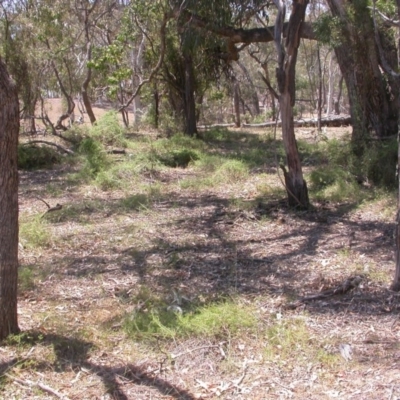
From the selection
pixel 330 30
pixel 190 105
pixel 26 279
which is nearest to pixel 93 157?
pixel 330 30

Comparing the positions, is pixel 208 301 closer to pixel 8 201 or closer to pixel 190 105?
pixel 8 201

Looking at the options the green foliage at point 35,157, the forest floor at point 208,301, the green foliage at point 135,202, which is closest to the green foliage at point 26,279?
the forest floor at point 208,301

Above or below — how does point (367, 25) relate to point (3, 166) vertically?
above

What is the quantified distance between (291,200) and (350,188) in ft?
4.45

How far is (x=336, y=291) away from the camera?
5.70 meters

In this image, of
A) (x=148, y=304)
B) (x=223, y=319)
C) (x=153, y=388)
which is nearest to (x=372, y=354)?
(x=223, y=319)

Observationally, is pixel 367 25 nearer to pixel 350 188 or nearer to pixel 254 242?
pixel 350 188

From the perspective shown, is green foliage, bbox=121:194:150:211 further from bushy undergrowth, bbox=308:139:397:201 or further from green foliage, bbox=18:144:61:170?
green foliage, bbox=18:144:61:170

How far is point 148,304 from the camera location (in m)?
5.63

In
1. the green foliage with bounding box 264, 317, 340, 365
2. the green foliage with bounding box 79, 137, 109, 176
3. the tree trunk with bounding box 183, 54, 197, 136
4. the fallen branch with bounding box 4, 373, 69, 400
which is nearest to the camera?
the fallen branch with bounding box 4, 373, 69, 400

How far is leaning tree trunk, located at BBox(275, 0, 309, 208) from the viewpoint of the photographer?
26.3 ft

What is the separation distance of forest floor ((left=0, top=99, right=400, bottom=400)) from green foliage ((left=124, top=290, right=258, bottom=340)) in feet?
0.04

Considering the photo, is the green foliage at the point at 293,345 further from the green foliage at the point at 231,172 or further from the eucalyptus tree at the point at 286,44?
the green foliage at the point at 231,172

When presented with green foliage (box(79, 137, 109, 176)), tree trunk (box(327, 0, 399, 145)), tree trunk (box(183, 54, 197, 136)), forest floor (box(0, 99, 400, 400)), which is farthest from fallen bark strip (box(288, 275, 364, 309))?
tree trunk (box(183, 54, 197, 136))
